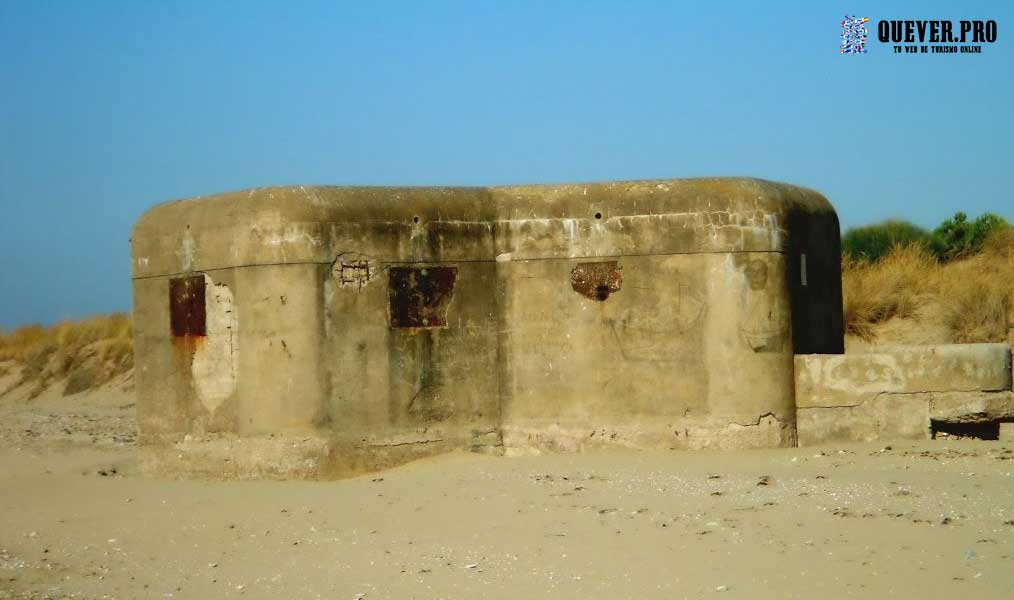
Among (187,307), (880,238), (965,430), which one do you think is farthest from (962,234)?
(187,307)

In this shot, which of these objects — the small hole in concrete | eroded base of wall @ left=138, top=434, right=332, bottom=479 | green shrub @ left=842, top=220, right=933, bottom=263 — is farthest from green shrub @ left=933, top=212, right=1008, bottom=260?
eroded base of wall @ left=138, top=434, right=332, bottom=479

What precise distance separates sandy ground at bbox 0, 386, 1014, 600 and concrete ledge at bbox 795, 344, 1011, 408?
1.39 ft

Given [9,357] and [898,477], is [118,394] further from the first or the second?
[898,477]

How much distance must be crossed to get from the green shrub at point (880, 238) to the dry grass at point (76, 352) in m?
12.3

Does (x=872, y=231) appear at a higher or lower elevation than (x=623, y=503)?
higher

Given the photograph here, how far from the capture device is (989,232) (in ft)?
61.4

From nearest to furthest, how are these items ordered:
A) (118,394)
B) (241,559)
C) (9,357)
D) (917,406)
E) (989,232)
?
1. (241,559)
2. (917,406)
3. (989,232)
4. (118,394)
5. (9,357)

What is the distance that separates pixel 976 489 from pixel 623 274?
2928 millimetres

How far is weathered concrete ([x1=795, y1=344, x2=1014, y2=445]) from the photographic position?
905cm

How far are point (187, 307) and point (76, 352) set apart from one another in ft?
47.7

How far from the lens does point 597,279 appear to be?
926 centimetres

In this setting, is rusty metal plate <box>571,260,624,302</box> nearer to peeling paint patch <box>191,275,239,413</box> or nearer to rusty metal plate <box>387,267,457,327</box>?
rusty metal plate <box>387,267,457,327</box>

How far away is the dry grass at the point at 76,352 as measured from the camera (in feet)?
71.1

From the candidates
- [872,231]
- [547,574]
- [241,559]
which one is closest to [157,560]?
[241,559]
